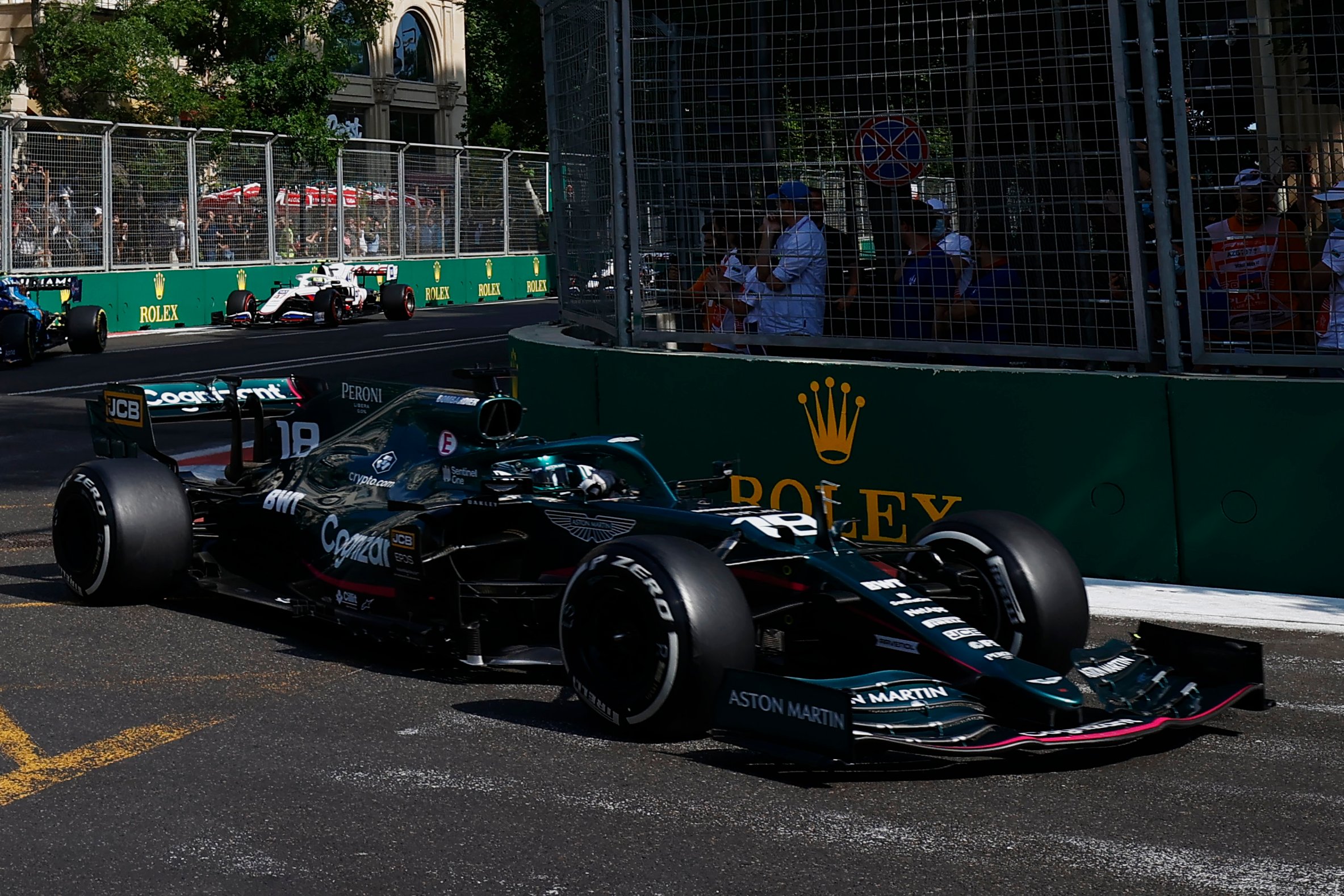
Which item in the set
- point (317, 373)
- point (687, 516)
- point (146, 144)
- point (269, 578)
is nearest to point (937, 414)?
point (687, 516)

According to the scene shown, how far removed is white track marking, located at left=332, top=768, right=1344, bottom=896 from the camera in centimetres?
398

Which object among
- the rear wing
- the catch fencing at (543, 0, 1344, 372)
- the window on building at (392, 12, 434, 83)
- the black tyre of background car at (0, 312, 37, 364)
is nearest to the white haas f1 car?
the rear wing

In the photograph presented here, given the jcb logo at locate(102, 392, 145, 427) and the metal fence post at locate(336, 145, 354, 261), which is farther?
the metal fence post at locate(336, 145, 354, 261)

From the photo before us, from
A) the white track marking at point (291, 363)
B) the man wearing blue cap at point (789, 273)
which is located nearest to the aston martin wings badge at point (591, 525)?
the man wearing blue cap at point (789, 273)

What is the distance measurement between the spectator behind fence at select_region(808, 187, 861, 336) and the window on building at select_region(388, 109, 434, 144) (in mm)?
41329

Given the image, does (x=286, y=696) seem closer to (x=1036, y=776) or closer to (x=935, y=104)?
(x=1036, y=776)

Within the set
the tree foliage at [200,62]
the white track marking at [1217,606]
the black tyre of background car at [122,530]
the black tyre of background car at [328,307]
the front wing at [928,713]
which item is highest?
the tree foliage at [200,62]

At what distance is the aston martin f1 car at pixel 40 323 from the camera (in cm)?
1848

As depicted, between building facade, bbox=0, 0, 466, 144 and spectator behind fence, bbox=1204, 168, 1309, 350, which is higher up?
building facade, bbox=0, 0, 466, 144

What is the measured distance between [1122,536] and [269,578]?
375cm

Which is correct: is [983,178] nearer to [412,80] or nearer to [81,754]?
[81,754]

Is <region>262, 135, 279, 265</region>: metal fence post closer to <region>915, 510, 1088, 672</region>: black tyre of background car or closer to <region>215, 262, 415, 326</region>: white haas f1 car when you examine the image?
<region>215, 262, 415, 326</region>: white haas f1 car

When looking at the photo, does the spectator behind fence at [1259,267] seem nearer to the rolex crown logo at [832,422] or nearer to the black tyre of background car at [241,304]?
the rolex crown logo at [832,422]

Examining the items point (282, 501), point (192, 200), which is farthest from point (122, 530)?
point (192, 200)
